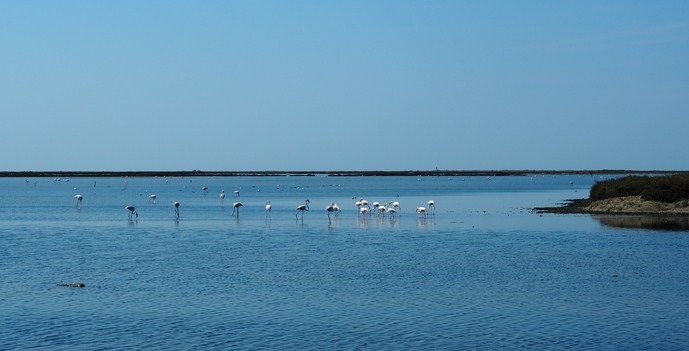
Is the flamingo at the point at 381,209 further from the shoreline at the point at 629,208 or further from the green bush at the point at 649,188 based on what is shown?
the green bush at the point at 649,188

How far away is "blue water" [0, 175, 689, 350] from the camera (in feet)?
62.3

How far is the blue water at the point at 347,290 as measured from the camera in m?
19.0

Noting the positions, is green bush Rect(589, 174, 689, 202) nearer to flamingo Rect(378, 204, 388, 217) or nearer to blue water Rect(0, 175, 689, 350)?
blue water Rect(0, 175, 689, 350)

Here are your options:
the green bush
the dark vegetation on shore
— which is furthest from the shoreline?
the green bush

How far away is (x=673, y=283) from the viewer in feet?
86.8

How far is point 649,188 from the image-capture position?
59.2 m

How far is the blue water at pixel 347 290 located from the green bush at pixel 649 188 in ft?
43.3

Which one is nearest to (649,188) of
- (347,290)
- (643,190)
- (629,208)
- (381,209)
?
(643,190)

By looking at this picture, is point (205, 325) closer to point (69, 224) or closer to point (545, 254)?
point (545, 254)

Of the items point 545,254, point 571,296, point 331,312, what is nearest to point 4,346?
point 331,312

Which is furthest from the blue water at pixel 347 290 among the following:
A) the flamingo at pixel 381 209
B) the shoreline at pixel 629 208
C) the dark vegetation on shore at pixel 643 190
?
the flamingo at pixel 381 209

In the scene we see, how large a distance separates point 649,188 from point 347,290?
39.3 meters

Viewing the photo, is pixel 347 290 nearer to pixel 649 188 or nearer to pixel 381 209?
pixel 381 209

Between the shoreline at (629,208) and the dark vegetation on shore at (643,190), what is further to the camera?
the dark vegetation on shore at (643,190)
